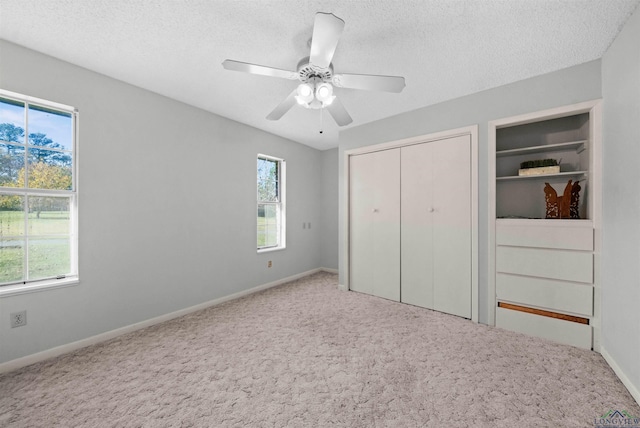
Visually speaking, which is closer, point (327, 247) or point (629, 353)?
point (629, 353)

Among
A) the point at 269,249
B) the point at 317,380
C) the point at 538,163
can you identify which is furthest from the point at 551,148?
the point at 269,249

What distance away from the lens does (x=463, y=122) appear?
2969 mm

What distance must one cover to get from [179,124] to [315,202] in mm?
2797

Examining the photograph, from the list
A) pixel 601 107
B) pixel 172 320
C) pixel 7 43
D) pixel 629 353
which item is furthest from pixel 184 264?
pixel 601 107

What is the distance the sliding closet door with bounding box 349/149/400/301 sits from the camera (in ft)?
11.7

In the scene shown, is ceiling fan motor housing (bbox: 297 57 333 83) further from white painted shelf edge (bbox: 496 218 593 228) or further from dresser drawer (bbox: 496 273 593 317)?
dresser drawer (bbox: 496 273 593 317)

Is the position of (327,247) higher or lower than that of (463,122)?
lower

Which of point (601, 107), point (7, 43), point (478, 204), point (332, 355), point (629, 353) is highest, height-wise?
point (7, 43)

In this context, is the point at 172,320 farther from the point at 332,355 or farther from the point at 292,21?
the point at 292,21

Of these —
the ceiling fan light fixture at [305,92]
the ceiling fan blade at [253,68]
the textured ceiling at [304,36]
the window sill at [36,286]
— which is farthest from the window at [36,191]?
the ceiling fan light fixture at [305,92]

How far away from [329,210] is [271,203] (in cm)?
137

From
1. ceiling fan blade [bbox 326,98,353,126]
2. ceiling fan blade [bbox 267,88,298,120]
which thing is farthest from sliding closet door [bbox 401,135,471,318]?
ceiling fan blade [bbox 267,88,298,120]

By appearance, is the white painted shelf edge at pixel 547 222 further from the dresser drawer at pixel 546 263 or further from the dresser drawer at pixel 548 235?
the dresser drawer at pixel 546 263

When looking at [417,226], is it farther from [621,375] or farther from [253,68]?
[253,68]
